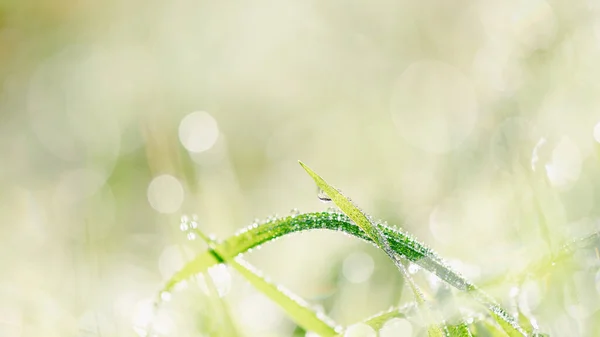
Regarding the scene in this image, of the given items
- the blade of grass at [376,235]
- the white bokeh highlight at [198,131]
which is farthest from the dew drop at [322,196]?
the white bokeh highlight at [198,131]

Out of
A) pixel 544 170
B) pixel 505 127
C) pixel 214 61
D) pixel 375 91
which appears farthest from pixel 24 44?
pixel 544 170

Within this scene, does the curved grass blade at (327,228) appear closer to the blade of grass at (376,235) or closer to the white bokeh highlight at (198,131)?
the blade of grass at (376,235)

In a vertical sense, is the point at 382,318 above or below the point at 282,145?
below

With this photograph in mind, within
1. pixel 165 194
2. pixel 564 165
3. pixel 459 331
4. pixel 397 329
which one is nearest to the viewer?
pixel 459 331

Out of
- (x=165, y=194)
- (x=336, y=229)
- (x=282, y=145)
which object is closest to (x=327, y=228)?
(x=336, y=229)

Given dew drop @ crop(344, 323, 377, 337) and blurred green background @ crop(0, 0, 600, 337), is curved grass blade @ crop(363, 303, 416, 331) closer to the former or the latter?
dew drop @ crop(344, 323, 377, 337)

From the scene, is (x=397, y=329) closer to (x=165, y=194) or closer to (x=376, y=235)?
(x=376, y=235)

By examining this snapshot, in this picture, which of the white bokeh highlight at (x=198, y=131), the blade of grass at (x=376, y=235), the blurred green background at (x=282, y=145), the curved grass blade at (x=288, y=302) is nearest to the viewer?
the blade of grass at (x=376, y=235)
